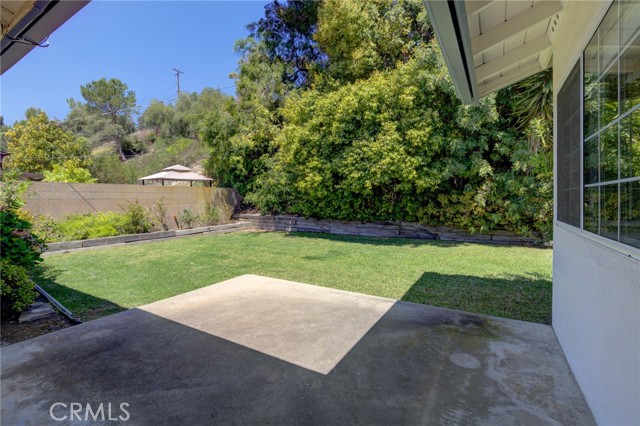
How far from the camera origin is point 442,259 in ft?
23.3

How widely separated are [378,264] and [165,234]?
24.7ft

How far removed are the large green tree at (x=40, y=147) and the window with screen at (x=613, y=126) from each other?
2044 cm

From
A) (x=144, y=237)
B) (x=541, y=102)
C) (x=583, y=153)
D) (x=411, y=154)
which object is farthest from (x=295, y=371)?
(x=144, y=237)

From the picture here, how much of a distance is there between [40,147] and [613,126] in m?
22.3

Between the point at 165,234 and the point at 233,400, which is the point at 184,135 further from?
the point at 233,400

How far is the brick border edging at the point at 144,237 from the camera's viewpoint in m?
8.20

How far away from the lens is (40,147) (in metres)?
16.6

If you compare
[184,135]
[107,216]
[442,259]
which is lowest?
[442,259]

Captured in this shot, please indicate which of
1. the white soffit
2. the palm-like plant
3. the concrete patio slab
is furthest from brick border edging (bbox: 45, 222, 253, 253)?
the palm-like plant

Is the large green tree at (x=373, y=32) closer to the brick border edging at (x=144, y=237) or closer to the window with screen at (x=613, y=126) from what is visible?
the brick border edging at (x=144, y=237)

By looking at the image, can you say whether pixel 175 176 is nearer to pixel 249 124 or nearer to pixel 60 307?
pixel 249 124

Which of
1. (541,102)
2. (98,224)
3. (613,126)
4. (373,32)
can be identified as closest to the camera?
(613,126)

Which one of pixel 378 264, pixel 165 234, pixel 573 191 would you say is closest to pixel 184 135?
pixel 165 234

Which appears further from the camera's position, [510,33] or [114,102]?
[114,102]
